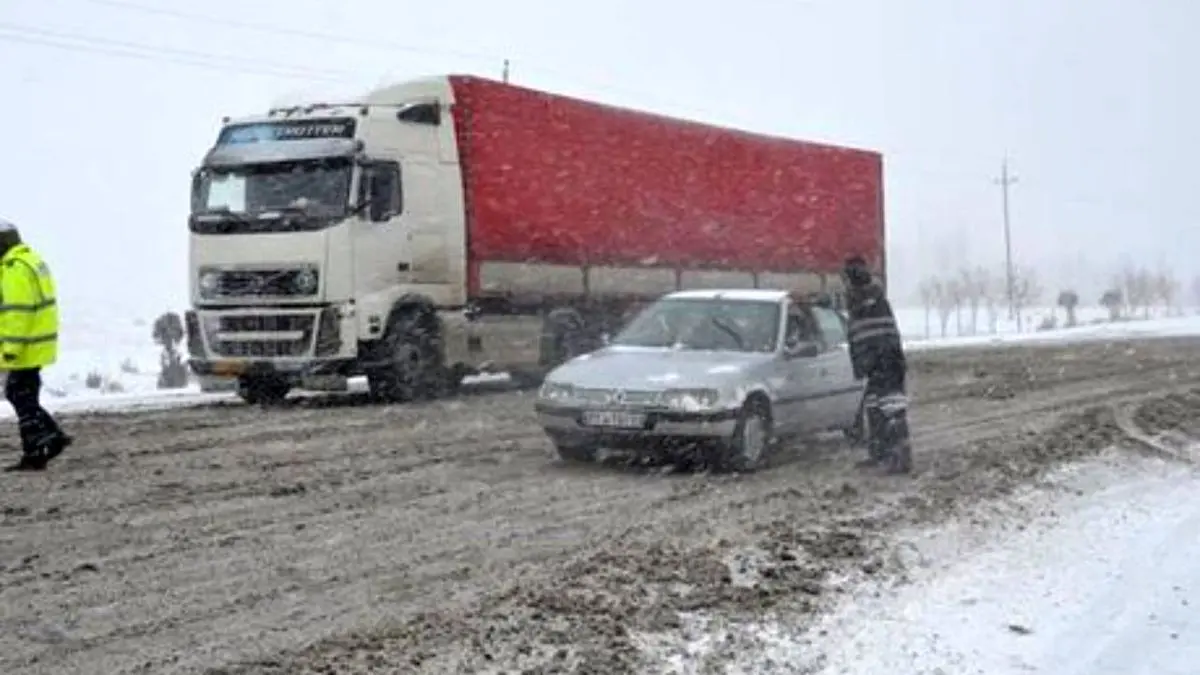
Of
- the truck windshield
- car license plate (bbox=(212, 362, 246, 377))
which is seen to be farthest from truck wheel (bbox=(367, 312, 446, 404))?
the truck windshield

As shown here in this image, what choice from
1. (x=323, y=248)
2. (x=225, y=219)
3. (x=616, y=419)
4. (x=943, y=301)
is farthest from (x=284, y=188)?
(x=943, y=301)

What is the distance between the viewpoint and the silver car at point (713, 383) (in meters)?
10.4

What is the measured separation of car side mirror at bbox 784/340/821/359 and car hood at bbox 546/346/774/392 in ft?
0.87

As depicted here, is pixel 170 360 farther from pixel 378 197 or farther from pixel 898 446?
pixel 898 446

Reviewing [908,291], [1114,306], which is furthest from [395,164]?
[908,291]

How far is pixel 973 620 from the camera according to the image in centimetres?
637

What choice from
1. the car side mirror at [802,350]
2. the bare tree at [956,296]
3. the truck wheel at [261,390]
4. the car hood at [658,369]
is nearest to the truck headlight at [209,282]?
the truck wheel at [261,390]

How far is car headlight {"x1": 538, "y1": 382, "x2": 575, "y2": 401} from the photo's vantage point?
10680 millimetres

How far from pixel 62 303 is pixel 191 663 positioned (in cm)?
7753

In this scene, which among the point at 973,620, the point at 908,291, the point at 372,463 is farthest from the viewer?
the point at 908,291

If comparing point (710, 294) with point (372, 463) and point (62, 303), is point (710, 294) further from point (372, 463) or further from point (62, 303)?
point (62, 303)

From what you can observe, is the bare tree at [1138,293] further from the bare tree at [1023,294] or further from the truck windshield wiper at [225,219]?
the truck windshield wiper at [225,219]

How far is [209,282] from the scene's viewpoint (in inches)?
622

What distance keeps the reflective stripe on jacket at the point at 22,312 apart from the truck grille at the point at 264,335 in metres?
5.38
